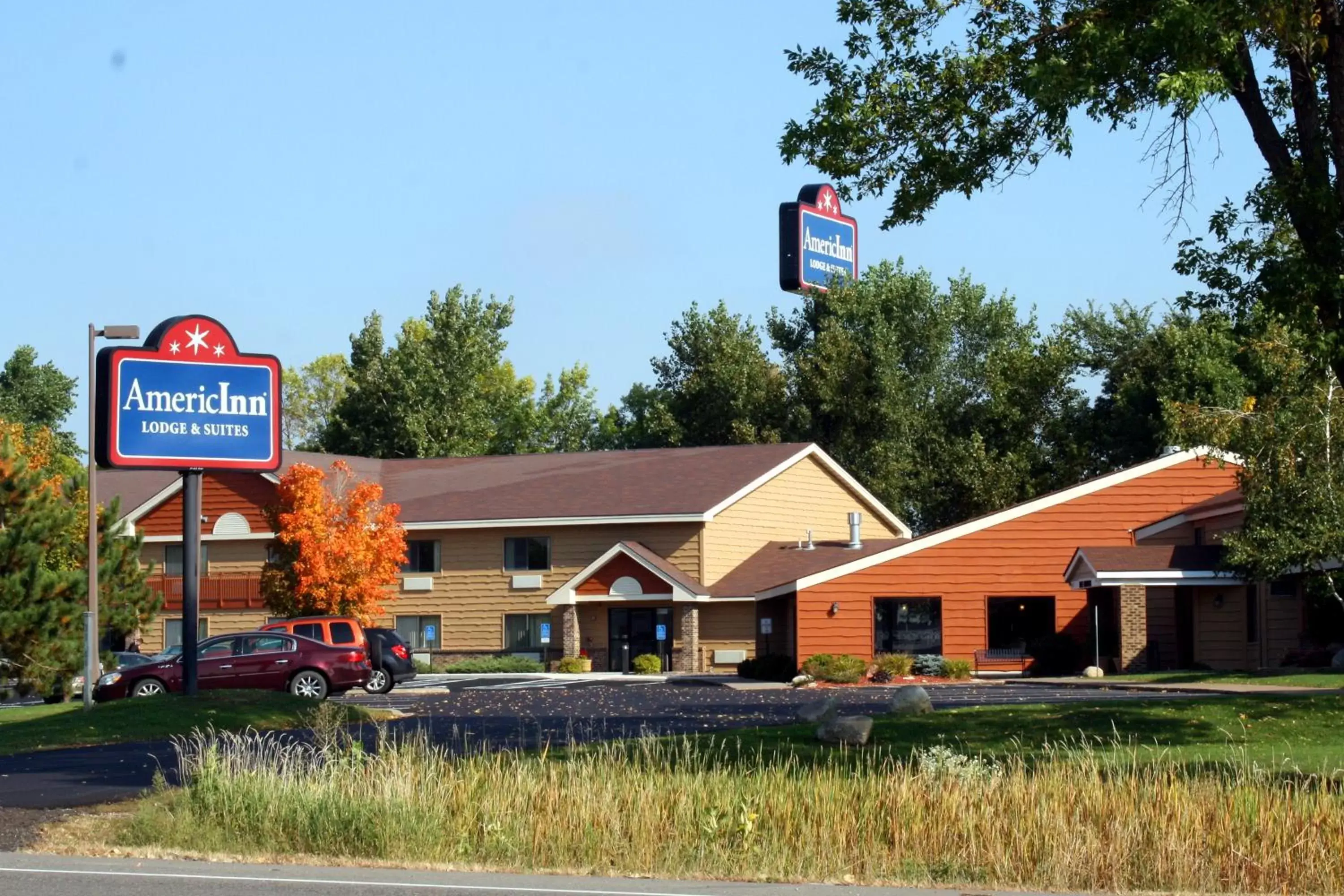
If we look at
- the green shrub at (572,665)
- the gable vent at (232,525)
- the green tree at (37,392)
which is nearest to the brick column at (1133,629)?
the green shrub at (572,665)

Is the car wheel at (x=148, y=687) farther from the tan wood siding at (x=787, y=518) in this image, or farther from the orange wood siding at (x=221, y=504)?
the orange wood siding at (x=221, y=504)

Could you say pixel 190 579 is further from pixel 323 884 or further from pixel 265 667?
pixel 323 884

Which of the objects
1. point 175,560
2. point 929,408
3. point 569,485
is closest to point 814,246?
point 569,485

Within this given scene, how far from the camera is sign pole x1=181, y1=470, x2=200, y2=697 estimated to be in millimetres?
26609

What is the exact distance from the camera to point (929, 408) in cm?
6831

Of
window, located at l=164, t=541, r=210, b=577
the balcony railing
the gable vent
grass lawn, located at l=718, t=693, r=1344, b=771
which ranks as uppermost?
the gable vent

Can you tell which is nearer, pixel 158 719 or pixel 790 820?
pixel 790 820

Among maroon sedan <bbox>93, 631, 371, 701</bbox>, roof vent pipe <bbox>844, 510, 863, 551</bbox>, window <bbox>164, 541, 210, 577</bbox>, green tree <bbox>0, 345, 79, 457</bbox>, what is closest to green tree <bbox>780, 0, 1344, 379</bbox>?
maroon sedan <bbox>93, 631, 371, 701</bbox>

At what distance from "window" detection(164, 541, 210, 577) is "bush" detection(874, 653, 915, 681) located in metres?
23.0

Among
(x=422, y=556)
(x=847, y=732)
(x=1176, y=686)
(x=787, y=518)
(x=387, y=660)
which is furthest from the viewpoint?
(x=787, y=518)

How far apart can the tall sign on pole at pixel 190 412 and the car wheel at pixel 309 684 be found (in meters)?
5.21

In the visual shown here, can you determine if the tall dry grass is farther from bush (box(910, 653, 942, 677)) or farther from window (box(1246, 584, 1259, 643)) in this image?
bush (box(910, 653, 942, 677))

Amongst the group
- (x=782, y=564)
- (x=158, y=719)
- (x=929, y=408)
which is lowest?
(x=158, y=719)

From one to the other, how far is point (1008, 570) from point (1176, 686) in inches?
469
